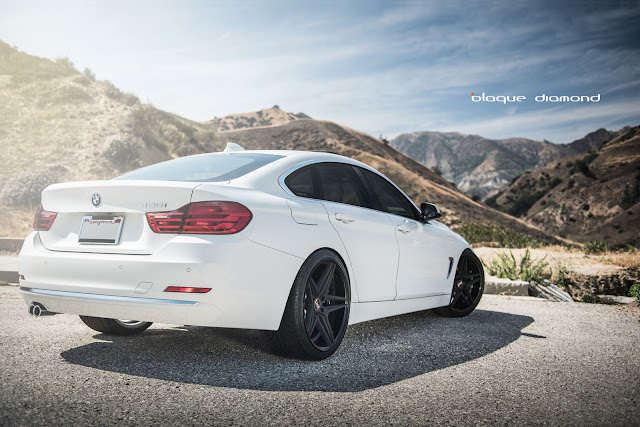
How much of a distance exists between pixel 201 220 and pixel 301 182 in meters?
1.14

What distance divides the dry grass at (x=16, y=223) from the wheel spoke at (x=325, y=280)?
586 inches

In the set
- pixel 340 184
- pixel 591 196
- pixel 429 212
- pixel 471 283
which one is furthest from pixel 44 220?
pixel 591 196

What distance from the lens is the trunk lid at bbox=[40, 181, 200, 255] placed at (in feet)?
11.9

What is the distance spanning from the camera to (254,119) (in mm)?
101188

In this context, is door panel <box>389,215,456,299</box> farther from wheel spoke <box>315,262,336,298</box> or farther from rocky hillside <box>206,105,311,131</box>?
rocky hillside <box>206,105,311,131</box>

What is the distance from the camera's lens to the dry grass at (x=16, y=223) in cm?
1697

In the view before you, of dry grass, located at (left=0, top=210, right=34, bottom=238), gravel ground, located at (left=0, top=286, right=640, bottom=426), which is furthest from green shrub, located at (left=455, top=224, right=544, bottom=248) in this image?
dry grass, located at (left=0, top=210, right=34, bottom=238)

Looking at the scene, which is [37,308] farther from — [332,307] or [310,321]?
[332,307]

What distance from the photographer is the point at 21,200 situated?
20469 mm

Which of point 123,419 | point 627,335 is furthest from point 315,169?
point 627,335

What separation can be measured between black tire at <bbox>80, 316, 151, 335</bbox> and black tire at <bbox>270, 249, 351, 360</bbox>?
5.13 ft

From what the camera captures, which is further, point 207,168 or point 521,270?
point 521,270

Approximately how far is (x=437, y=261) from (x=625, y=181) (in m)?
93.1

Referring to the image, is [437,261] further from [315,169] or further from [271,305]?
[271,305]
